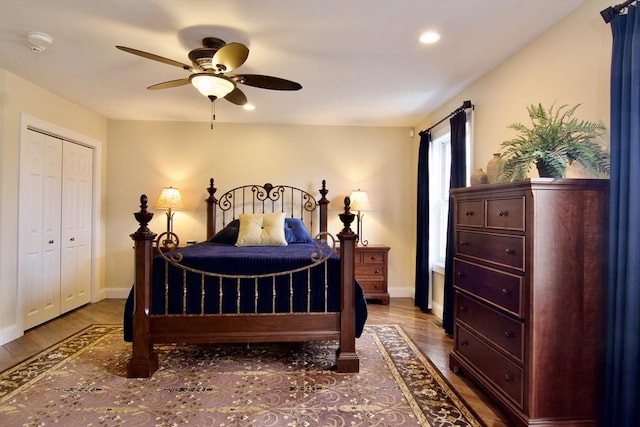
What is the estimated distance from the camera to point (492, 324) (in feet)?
7.06

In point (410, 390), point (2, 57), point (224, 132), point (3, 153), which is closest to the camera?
point (410, 390)

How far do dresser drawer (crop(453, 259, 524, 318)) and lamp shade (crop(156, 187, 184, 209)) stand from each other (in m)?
3.52

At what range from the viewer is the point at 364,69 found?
310cm

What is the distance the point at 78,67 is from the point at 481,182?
354 cm

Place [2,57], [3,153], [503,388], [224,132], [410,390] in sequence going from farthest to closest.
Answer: [224,132], [3,153], [2,57], [410,390], [503,388]

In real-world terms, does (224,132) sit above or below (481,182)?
above

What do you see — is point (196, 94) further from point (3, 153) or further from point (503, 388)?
point (503, 388)

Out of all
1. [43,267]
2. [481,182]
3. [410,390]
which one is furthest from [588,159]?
[43,267]

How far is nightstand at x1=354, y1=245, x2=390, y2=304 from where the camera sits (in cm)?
464

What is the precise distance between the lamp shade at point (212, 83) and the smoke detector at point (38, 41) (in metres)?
1.11

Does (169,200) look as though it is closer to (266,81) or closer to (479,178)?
(266,81)

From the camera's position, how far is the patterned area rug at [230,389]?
2.05 m

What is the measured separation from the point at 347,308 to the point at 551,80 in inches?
85.4

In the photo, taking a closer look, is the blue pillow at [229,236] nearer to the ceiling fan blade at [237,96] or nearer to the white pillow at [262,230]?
the white pillow at [262,230]
